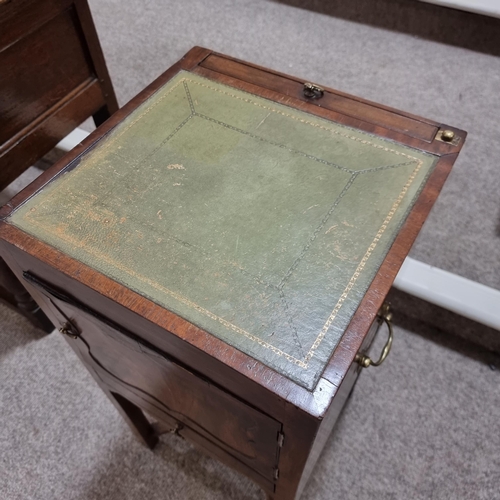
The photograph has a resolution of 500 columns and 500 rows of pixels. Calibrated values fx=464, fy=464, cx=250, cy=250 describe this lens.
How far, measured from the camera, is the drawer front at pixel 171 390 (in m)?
0.56

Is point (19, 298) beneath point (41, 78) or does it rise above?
beneath

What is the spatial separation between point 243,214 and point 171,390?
0.28m

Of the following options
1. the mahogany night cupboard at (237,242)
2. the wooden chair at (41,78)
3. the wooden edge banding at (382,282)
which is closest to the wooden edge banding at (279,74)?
the mahogany night cupboard at (237,242)

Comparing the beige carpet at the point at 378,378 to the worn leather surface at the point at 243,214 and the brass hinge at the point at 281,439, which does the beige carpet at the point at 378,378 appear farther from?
the worn leather surface at the point at 243,214

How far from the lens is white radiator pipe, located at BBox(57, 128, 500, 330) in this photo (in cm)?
111

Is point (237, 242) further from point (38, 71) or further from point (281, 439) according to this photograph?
point (38, 71)

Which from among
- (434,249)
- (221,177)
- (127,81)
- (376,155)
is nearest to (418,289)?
(434,249)

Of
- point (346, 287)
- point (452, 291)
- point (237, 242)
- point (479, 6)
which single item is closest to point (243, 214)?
point (237, 242)

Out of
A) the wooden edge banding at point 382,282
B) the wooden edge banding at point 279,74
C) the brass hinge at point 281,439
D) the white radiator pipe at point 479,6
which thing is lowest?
the brass hinge at point 281,439

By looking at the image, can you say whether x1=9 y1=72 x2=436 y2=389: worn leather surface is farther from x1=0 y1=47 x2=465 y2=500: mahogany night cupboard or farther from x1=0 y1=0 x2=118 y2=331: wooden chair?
x1=0 y1=0 x2=118 y2=331: wooden chair

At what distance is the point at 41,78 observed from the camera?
0.98 metres

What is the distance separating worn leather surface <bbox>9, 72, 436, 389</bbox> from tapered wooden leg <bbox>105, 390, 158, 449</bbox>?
18.7 inches

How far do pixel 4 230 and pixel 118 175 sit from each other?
0.16 metres

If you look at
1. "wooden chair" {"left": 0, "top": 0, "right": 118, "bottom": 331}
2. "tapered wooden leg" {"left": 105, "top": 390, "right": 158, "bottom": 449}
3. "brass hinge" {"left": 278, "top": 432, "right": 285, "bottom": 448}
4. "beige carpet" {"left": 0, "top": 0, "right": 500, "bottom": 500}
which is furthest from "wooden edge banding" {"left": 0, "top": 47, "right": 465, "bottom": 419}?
"beige carpet" {"left": 0, "top": 0, "right": 500, "bottom": 500}
